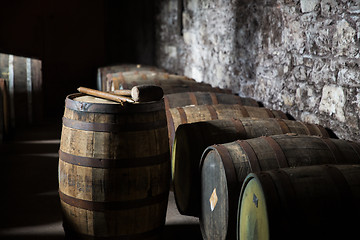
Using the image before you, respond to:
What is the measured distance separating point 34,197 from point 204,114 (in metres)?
1.80

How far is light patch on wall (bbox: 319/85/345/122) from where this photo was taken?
3002 millimetres

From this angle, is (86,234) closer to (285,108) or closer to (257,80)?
(285,108)

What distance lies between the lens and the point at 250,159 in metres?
2.34

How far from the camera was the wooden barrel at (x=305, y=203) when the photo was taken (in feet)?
5.72

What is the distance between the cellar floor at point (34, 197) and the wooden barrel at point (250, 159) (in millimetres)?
733

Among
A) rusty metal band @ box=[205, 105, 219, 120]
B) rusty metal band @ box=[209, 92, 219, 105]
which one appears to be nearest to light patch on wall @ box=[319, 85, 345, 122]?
rusty metal band @ box=[205, 105, 219, 120]

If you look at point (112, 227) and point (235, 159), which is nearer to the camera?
point (235, 159)

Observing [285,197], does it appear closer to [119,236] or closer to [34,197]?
[119,236]

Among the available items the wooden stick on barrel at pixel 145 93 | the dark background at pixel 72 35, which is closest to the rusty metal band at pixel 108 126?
the wooden stick on barrel at pixel 145 93

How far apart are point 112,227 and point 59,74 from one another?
7.35 meters

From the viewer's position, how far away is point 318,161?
232 centimetres

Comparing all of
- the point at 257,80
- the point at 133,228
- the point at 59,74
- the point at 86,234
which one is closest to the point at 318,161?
the point at 133,228

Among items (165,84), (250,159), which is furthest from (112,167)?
(165,84)

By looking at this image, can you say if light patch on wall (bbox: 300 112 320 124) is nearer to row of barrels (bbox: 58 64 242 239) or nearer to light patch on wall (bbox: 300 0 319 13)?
light patch on wall (bbox: 300 0 319 13)
